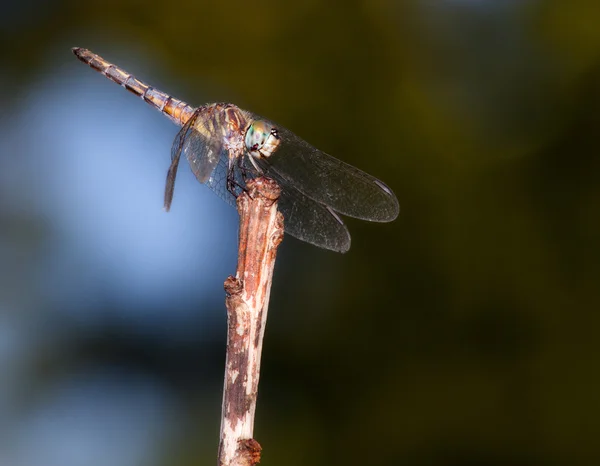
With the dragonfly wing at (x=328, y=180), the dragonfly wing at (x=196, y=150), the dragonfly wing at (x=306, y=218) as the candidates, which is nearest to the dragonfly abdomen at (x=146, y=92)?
the dragonfly wing at (x=196, y=150)

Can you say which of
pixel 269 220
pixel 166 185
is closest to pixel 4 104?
pixel 166 185

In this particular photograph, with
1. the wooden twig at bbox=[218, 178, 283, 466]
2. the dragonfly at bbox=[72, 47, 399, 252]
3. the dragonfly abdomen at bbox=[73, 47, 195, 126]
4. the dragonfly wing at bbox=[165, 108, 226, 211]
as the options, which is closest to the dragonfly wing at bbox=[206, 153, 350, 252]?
the dragonfly at bbox=[72, 47, 399, 252]

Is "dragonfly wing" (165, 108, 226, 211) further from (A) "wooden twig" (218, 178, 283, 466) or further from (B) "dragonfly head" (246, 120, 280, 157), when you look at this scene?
(A) "wooden twig" (218, 178, 283, 466)

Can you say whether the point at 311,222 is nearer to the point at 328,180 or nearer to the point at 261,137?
the point at 328,180

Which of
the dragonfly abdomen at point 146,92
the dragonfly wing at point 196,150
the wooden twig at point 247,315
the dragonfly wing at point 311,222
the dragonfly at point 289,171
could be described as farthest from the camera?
the dragonfly abdomen at point 146,92

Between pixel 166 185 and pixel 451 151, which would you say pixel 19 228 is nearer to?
pixel 166 185

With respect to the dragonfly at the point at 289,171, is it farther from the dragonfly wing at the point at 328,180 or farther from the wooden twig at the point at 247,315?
the wooden twig at the point at 247,315
